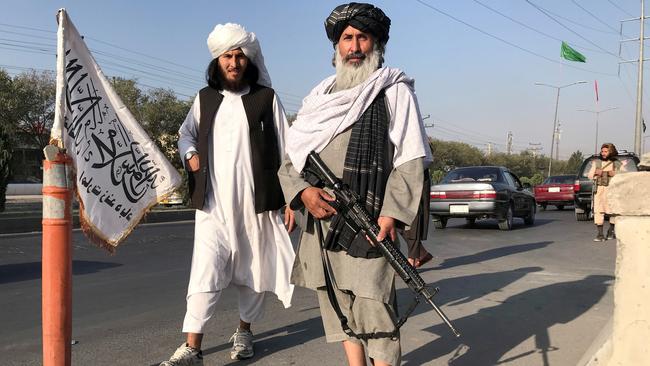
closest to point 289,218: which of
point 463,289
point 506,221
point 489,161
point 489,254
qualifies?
point 463,289

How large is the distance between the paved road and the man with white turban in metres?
0.49

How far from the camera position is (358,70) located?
2.53 metres

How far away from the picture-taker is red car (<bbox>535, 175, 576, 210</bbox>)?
2197 centimetres

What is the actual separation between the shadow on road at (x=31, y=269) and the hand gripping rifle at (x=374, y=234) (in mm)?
5245

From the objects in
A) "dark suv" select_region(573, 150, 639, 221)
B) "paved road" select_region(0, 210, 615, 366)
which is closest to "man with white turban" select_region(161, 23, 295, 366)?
"paved road" select_region(0, 210, 615, 366)

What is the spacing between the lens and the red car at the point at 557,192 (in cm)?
2197

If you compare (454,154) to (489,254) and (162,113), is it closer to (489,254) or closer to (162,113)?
(162,113)

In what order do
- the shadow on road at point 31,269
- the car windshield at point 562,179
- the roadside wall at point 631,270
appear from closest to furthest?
the roadside wall at point 631,270 → the shadow on road at point 31,269 → the car windshield at point 562,179

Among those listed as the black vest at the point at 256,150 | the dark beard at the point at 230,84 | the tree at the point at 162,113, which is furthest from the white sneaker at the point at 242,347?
the tree at the point at 162,113

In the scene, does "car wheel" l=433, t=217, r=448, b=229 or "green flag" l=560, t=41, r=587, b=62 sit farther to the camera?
"green flag" l=560, t=41, r=587, b=62

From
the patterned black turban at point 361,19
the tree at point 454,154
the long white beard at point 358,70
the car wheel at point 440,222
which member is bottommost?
the car wheel at point 440,222

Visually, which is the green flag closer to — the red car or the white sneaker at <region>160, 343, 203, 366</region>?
the red car

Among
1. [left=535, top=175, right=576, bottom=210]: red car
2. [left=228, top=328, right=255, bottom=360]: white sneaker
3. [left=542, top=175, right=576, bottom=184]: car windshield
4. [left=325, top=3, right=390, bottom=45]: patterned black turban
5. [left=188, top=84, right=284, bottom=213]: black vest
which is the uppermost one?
[left=325, top=3, right=390, bottom=45]: patterned black turban

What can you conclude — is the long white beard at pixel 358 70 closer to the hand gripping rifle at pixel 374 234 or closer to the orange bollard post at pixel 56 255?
the hand gripping rifle at pixel 374 234
